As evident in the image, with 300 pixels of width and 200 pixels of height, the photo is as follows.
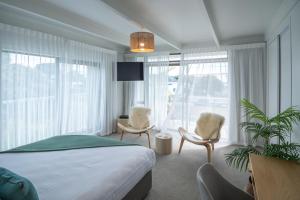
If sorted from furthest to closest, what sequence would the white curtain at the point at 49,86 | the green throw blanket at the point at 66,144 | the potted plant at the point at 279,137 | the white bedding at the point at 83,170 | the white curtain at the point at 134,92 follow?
the white curtain at the point at 134,92
the white curtain at the point at 49,86
the green throw blanket at the point at 66,144
the potted plant at the point at 279,137
the white bedding at the point at 83,170

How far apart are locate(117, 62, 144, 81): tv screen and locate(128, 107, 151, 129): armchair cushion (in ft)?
2.98

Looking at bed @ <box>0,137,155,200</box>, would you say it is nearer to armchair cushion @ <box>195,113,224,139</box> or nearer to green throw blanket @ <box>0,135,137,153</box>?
green throw blanket @ <box>0,135,137,153</box>

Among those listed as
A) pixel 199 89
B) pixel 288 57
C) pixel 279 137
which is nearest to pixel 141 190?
pixel 279 137

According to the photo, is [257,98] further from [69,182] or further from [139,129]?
[69,182]

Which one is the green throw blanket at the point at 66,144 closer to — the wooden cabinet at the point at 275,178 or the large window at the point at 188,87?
the wooden cabinet at the point at 275,178

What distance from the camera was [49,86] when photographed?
3502 mm

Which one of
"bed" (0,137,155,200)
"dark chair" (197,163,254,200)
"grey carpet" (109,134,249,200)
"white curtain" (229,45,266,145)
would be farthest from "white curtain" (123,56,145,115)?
"dark chair" (197,163,254,200)

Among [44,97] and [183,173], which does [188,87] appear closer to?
[183,173]

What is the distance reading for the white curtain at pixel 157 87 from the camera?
516 cm

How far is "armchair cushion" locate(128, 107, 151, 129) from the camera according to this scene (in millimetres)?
4498

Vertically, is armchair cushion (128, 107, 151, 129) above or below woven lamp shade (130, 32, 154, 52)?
below

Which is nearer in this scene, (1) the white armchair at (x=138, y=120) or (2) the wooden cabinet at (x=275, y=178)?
(2) the wooden cabinet at (x=275, y=178)

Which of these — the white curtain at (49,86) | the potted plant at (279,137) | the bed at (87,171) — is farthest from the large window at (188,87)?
the bed at (87,171)

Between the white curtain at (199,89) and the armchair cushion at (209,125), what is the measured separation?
93cm
